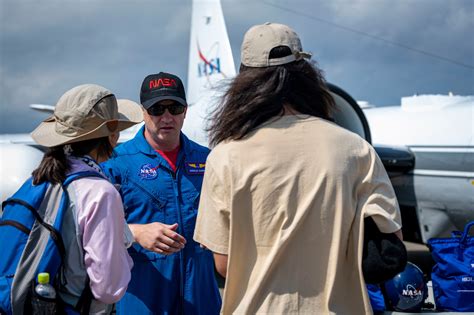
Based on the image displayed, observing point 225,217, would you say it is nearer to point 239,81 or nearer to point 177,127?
point 239,81

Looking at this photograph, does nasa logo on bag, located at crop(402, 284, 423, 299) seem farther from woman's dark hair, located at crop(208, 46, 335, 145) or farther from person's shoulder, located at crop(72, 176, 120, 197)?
person's shoulder, located at crop(72, 176, 120, 197)

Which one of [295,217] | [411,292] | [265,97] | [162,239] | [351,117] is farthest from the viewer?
[351,117]

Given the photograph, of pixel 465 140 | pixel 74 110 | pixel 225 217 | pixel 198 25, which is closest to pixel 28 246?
pixel 74 110

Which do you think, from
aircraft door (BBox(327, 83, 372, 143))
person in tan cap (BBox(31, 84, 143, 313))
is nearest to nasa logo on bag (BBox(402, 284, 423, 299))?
person in tan cap (BBox(31, 84, 143, 313))

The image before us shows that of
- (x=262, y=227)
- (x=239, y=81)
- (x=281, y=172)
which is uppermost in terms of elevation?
(x=239, y=81)

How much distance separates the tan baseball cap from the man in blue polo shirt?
3.34 feet

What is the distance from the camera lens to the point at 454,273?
3525 mm

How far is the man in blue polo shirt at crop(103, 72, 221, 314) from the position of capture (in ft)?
8.80

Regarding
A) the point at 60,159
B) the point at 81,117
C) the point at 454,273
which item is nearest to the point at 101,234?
the point at 60,159

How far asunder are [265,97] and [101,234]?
0.69 m

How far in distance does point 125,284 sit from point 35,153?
717 centimetres

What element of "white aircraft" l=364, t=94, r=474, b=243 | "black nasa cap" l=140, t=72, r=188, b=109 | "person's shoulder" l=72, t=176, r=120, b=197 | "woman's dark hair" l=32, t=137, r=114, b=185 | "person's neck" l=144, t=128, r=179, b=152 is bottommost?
"white aircraft" l=364, t=94, r=474, b=243

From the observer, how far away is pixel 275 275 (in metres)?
1.64

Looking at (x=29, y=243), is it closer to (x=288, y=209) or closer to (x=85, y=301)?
(x=85, y=301)
